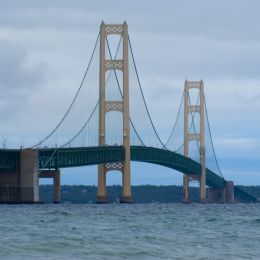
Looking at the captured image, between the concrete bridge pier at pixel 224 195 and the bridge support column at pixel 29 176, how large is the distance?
44655 mm

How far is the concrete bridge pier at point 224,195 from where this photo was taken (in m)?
120

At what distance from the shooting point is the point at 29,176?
7619cm

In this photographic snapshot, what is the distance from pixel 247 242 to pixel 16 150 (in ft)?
137

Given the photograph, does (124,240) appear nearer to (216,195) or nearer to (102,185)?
(102,185)

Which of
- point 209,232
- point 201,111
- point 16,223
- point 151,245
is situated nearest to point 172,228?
point 209,232

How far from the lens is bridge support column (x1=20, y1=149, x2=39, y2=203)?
75.9m

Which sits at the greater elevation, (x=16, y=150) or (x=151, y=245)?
(x=16, y=150)

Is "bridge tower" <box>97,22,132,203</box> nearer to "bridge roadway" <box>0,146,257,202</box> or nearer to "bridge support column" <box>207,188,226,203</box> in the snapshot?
"bridge roadway" <box>0,146,257,202</box>

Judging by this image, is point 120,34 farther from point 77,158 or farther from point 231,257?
point 231,257

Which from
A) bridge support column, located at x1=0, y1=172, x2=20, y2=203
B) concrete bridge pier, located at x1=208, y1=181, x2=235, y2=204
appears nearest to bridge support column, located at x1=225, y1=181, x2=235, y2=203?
concrete bridge pier, located at x1=208, y1=181, x2=235, y2=204

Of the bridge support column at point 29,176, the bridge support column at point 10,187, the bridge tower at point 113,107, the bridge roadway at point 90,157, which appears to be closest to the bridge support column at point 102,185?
the bridge tower at point 113,107

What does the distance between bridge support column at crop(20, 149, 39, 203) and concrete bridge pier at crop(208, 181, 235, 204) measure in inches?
1758

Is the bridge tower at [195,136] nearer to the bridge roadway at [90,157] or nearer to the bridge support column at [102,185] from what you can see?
the bridge roadway at [90,157]

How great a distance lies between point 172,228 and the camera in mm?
43312
